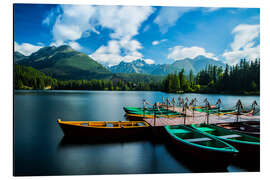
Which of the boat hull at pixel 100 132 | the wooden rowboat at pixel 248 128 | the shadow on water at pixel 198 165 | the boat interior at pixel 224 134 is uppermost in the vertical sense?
the wooden rowboat at pixel 248 128

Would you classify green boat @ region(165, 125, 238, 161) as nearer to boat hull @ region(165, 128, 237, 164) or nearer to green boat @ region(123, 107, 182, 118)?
boat hull @ region(165, 128, 237, 164)

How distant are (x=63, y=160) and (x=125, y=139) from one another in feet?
6.68

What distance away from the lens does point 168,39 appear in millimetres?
5676

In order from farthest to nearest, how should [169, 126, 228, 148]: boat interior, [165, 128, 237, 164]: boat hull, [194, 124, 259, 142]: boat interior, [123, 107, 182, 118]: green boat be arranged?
[123, 107, 182, 118]: green boat < [194, 124, 259, 142]: boat interior < [169, 126, 228, 148]: boat interior < [165, 128, 237, 164]: boat hull

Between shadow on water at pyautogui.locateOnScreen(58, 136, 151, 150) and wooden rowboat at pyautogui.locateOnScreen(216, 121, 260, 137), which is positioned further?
shadow on water at pyautogui.locateOnScreen(58, 136, 151, 150)

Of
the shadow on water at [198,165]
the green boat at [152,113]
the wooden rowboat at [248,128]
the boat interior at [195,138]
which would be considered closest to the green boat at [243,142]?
the wooden rowboat at [248,128]

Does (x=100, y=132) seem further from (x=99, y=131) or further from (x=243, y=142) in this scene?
(x=243, y=142)

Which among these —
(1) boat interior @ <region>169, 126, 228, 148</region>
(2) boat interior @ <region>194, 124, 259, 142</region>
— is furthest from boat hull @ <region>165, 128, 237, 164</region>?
(2) boat interior @ <region>194, 124, 259, 142</region>


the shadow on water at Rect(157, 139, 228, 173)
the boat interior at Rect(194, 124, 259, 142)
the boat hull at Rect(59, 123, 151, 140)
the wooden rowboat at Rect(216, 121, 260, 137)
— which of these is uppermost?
the wooden rowboat at Rect(216, 121, 260, 137)

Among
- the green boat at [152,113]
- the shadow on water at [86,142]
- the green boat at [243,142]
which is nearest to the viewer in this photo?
the green boat at [243,142]

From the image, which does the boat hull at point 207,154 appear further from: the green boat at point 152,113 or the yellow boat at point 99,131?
the green boat at point 152,113

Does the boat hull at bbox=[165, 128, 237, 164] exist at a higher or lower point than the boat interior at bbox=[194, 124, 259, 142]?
lower
